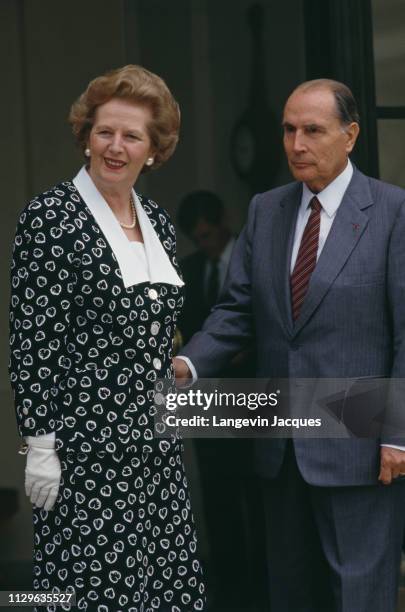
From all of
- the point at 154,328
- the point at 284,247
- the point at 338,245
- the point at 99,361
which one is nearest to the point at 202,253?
the point at 284,247

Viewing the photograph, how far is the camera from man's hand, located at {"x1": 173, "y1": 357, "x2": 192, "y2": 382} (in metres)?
3.62

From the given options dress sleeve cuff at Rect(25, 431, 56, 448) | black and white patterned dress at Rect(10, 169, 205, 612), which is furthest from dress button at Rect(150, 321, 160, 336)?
dress sleeve cuff at Rect(25, 431, 56, 448)

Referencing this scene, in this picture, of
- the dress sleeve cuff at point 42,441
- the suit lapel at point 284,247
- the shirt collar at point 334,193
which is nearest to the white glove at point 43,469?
the dress sleeve cuff at point 42,441

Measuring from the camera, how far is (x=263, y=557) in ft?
14.8

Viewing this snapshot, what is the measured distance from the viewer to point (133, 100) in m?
3.22

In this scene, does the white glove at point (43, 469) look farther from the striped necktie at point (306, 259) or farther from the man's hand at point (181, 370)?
the striped necktie at point (306, 259)

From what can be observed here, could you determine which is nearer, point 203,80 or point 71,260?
point 71,260

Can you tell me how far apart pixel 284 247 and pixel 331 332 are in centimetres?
31

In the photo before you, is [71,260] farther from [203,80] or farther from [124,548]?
[203,80]

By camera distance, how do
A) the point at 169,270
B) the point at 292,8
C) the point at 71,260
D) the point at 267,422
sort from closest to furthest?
the point at 71,260, the point at 169,270, the point at 267,422, the point at 292,8

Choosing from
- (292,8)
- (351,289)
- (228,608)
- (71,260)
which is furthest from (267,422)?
(292,8)

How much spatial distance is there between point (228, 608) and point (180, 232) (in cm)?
146

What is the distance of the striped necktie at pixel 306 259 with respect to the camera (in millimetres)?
3496

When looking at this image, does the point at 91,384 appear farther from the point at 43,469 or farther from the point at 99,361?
the point at 43,469
